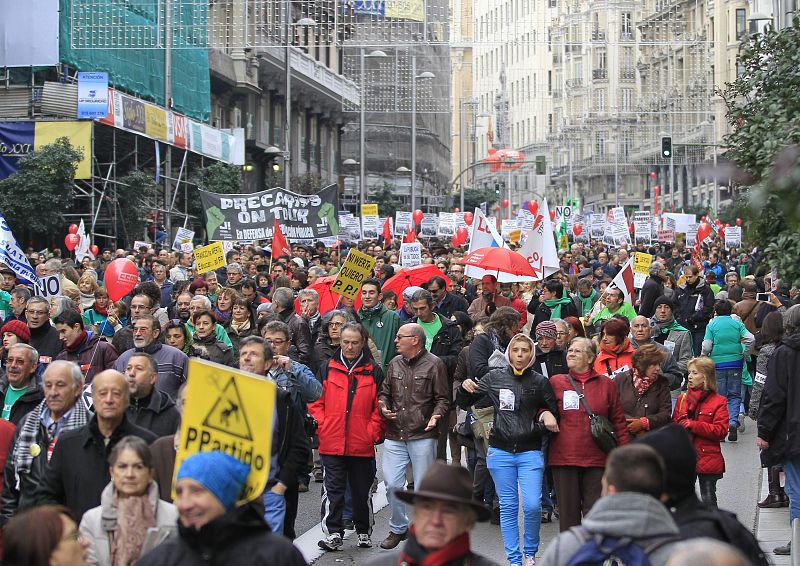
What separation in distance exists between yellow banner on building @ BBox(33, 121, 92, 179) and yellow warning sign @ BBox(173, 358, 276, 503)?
27472 mm

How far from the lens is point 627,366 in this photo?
10.2m

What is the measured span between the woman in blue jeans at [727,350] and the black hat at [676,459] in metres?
9.50

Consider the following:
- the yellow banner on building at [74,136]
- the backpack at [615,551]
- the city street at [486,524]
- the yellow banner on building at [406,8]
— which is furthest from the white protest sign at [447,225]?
the backpack at [615,551]

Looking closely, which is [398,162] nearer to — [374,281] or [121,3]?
[121,3]

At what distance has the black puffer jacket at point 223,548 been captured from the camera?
4488mm

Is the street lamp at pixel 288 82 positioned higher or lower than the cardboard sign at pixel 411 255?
higher

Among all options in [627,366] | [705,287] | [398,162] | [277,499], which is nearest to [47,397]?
[277,499]

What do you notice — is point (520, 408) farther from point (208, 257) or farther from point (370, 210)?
point (370, 210)

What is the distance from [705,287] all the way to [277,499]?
10775 millimetres

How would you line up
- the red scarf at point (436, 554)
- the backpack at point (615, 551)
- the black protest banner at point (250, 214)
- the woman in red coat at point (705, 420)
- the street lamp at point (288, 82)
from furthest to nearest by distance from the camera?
the street lamp at point (288, 82), the black protest banner at point (250, 214), the woman in red coat at point (705, 420), the red scarf at point (436, 554), the backpack at point (615, 551)

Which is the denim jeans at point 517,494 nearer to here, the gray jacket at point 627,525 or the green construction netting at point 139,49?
the gray jacket at point 627,525

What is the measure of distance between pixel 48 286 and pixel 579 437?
289 inches

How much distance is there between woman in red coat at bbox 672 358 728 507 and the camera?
9.33 metres

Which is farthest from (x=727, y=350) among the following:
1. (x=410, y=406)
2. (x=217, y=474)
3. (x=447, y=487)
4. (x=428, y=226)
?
(x=428, y=226)
